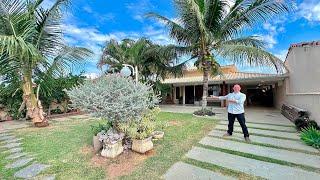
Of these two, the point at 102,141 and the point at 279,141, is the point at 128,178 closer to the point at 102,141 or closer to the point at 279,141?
the point at 102,141

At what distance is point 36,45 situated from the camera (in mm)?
9414

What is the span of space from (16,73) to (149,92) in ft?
21.6

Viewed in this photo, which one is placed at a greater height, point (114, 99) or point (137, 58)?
point (137, 58)

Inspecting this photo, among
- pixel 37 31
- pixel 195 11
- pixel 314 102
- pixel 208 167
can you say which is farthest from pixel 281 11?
pixel 37 31

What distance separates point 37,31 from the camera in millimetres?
9492

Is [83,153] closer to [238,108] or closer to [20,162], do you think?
[20,162]

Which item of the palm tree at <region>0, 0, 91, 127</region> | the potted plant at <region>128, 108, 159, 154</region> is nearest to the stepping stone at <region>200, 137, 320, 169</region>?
the potted plant at <region>128, 108, 159, 154</region>

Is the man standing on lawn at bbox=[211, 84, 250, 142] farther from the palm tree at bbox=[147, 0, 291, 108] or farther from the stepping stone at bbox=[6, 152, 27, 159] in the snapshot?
the stepping stone at bbox=[6, 152, 27, 159]

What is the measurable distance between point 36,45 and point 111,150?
21.0 feet

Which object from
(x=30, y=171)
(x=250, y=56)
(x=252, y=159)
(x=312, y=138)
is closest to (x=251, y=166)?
(x=252, y=159)

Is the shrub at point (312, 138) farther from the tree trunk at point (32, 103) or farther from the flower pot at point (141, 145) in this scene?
the tree trunk at point (32, 103)

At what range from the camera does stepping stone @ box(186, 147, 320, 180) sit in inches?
177

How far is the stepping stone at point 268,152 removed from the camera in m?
5.20

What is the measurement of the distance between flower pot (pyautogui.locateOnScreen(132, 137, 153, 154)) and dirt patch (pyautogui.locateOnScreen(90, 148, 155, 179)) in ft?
0.34
